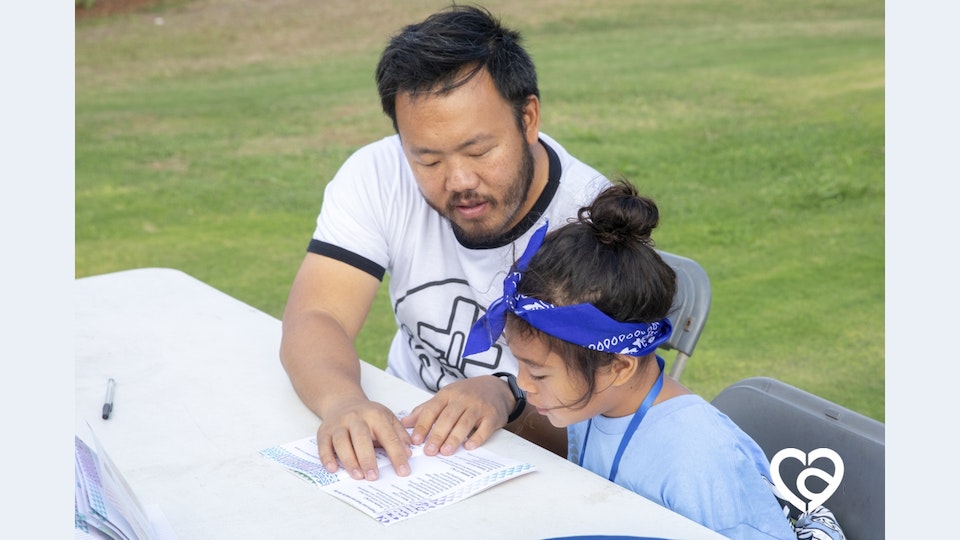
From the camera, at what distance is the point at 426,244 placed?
7.49 feet

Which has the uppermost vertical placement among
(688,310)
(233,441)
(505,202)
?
(505,202)

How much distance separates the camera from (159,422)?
5.99ft

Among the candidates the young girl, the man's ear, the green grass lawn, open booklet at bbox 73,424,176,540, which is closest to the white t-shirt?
the man's ear

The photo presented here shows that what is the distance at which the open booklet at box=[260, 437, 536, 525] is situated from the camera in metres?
1.51

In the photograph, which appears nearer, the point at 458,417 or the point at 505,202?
the point at 458,417

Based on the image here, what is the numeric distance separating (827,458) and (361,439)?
2.53ft

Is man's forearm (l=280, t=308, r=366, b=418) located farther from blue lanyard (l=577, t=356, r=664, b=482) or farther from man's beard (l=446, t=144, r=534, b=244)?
blue lanyard (l=577, t=356, r=664, b=482)

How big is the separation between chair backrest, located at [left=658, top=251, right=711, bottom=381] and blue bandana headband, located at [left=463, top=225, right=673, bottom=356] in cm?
48

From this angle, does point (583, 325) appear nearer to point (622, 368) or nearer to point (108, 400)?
point (622, 368)

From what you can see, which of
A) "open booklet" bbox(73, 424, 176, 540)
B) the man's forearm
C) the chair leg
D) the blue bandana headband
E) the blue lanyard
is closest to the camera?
"open booklet" bbox(73, 424, 176, 540)

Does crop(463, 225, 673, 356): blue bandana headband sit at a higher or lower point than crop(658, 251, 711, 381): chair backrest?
higher

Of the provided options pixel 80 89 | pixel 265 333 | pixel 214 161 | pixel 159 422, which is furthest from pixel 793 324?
pixel 80 89

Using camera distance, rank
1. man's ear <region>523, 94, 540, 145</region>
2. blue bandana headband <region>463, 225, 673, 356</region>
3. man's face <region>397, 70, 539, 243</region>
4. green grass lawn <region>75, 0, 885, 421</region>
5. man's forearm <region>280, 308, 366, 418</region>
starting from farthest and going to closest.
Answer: green grass lawn <region>75, 0, 885, 421</region>, man's ear <region>523, 94, 540, 145</region>, man's face <region>397, 70, 539, 243</region>, man's forearm <region>280, 308, 366, 418</region>, blue bandana headband <region>463, 225, 673, 356</region>

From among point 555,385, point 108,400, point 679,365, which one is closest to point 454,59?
point 555,385
